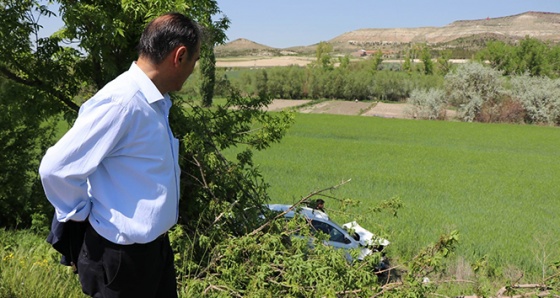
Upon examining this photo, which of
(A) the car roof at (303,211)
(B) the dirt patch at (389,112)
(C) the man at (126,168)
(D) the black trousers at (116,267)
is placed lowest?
(B) the dirt patch at (389,112)

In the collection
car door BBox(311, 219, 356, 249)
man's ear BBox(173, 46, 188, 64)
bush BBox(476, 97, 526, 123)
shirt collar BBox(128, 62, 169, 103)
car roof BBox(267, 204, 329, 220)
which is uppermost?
man's ear BBox(173, 46, 188, 64)

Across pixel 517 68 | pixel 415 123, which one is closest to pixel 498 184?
pixel 415 123

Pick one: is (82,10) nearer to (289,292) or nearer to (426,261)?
(289,292)

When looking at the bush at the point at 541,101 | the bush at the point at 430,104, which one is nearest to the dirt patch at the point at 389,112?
the bush at the point at 430,104

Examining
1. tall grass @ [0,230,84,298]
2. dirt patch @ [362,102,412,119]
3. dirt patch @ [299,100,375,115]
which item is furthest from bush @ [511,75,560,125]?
tall grass @ [0,230,84,298]

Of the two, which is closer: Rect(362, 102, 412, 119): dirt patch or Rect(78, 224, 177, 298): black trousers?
Rect(78, 224, 177, 298): black trousers

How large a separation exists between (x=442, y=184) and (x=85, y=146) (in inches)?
641

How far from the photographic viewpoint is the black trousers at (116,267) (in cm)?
201

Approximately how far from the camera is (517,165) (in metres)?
22.0

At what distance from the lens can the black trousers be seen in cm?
201

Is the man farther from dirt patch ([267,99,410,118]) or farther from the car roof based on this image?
dirt patch ([267,99,410,118])

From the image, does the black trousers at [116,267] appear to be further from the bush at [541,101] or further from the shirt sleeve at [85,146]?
the bush at [541,101]

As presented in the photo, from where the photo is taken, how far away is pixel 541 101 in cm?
4284

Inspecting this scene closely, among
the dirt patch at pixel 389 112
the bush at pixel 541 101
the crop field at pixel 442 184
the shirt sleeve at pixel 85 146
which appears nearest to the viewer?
the shirt sleeve at pixel 85 146
